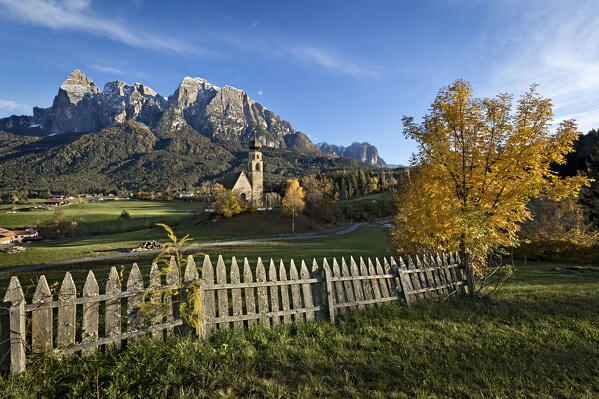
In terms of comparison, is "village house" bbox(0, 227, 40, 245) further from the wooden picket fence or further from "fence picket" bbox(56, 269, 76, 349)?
"fence picket" bbox(56, 269, 76, 349)

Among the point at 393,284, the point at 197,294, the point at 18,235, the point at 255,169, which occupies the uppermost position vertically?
the point at 255,169

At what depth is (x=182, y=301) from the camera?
479 centimetres

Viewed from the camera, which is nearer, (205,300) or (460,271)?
(205,300)

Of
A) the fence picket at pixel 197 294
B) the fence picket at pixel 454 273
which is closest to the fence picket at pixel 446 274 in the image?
the fence picket at pixel 454 273

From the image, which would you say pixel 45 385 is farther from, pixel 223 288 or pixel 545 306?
pixel 545 306

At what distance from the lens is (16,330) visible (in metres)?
3.57

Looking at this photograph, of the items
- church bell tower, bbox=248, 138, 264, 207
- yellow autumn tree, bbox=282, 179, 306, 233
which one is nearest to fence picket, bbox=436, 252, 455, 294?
yellow autumn tree, bbox=282, 179, 306, 233

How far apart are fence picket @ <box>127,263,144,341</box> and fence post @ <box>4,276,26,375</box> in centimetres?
127

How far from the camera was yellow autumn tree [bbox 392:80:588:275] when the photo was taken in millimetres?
7086

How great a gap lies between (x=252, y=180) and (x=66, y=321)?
8067 centimetres

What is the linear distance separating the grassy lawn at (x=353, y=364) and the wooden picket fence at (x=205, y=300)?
263 millimetres

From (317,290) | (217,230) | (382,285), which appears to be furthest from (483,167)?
(217,230)

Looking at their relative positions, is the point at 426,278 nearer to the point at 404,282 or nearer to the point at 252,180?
the point at 404,282

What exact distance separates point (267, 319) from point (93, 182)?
830 ft
